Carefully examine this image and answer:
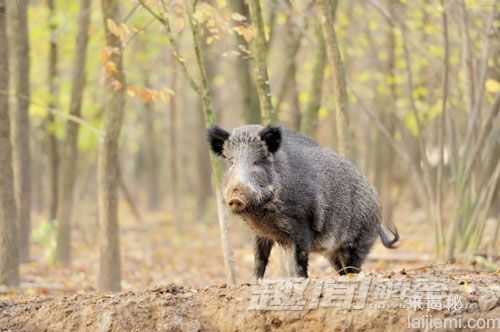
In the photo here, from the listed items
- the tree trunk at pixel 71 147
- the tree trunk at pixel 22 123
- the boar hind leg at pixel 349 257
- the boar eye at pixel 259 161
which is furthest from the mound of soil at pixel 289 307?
the tree trunk at pixel 71 147

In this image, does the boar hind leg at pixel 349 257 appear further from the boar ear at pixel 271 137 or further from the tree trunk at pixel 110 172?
the tree trunk at pixel 110 172

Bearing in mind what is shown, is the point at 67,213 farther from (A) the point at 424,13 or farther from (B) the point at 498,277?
(B) the point at 498,277

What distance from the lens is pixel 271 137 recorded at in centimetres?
738

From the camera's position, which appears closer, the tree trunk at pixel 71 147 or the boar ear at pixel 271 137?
the boar ear at pixel 271 137

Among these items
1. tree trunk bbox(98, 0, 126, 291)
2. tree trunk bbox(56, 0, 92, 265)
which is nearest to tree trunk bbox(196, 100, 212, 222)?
tree trunk bbox(56, 0, 92, 265)

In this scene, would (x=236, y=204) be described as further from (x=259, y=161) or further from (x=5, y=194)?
(x=5, y=194)

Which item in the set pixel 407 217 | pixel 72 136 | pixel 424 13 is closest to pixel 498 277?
pixel 72 136

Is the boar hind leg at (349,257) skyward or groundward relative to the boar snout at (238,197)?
groundward

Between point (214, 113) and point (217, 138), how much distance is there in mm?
2091

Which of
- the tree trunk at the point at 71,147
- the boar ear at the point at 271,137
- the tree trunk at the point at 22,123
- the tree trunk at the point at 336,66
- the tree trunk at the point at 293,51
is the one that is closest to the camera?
the boar ear at the point at 271,137

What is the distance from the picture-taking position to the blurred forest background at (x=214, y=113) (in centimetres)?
939

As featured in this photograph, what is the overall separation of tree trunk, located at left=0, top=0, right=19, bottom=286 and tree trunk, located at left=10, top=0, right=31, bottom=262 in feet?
9.24

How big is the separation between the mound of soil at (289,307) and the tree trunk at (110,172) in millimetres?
3331

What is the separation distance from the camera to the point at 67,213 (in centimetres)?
1439
